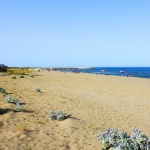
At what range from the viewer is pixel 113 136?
7.77 m

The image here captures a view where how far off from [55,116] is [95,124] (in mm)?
1729

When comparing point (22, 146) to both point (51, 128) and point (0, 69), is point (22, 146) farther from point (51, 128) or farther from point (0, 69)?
point (0, 69)

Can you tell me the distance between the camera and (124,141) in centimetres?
717

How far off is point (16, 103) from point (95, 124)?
4277 millimetres

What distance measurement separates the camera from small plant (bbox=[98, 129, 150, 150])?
23.0 feet

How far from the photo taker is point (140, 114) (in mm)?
15195

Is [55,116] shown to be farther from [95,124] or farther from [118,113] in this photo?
[118,113]

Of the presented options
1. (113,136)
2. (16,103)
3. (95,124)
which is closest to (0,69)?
(16,103)

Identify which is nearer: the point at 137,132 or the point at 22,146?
the point at 137,132

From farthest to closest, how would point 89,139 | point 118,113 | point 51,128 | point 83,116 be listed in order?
point 118,113 < point 83,116 < point 51,128 < point 89,139

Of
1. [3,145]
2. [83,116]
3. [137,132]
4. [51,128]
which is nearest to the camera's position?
[137,132]

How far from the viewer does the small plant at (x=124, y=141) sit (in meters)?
7.01

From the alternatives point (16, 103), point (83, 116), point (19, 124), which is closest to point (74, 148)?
point (19, 124)

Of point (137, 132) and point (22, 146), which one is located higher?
point (137, 132)
